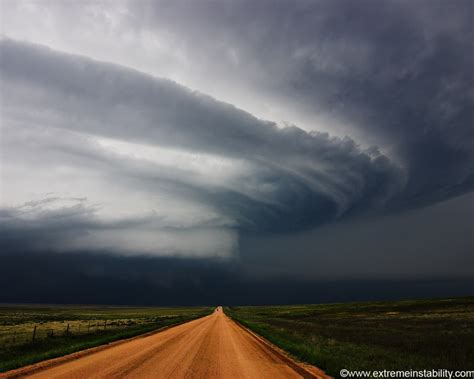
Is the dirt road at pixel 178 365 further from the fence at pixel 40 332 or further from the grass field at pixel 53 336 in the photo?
the fence at pixel 40 332

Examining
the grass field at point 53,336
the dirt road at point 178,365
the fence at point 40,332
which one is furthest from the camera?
the fence at point 40,332

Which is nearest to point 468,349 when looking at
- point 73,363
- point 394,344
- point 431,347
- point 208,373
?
point 431,347

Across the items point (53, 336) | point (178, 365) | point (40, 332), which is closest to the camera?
point (178, 365)

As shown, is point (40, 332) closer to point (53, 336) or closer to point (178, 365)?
point (53, 336)

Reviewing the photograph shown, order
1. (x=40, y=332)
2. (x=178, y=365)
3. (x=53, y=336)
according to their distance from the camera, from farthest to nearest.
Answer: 1. (x=40, y=332)
2. (x=53, y=336)
3. (x=178, y=365)

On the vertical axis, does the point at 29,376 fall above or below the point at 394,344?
above

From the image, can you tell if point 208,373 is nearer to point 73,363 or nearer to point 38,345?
point 73,363

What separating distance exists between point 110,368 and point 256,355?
7646mm

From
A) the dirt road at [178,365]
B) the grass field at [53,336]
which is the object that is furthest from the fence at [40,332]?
the dirt road at [178,365]

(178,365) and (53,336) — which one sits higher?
(178,365)

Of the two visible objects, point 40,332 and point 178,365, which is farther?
point 40,332

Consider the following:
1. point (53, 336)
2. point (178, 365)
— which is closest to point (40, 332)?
point (53, 336)

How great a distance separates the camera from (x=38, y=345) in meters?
23.6

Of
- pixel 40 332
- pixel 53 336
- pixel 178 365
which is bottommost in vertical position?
pixel 40 332
